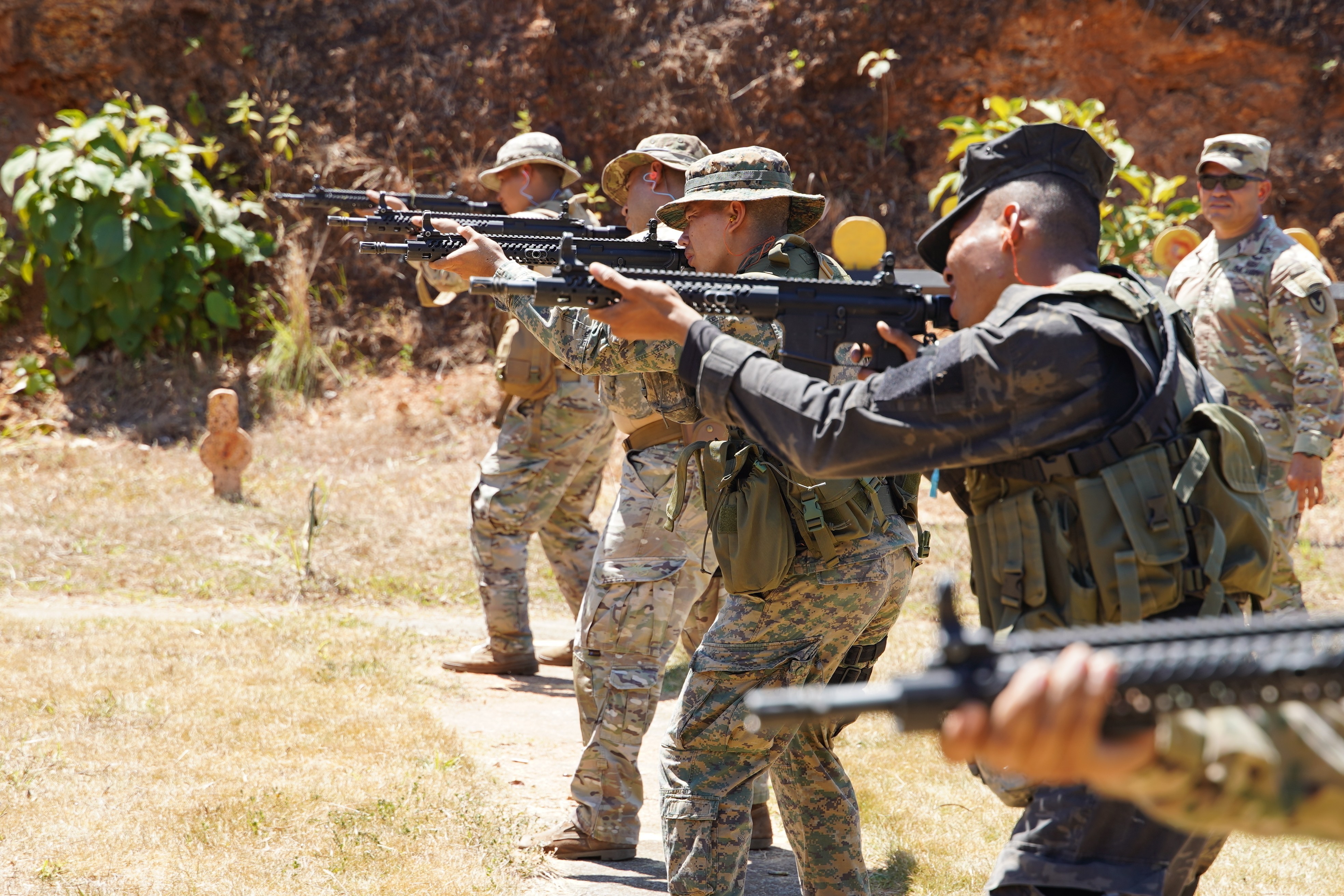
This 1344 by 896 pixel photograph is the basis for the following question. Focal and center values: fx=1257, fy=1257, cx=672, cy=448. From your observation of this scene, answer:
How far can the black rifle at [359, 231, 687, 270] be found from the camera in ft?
14.3

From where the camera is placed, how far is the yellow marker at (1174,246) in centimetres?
829

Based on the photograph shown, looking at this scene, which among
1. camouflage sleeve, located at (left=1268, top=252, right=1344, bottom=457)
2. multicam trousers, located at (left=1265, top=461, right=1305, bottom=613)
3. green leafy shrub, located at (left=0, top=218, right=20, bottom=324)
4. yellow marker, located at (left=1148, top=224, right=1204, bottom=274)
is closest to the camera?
multicam trousers, located at (left=1265, top=461, right=1305, bottom=613)

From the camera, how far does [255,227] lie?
12945 mm

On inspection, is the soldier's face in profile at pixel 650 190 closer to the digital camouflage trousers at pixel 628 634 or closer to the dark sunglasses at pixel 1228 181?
the digital camouflage trousers at pixel 628 634

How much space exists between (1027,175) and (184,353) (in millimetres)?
11290

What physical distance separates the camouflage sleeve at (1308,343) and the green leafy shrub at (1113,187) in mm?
3481

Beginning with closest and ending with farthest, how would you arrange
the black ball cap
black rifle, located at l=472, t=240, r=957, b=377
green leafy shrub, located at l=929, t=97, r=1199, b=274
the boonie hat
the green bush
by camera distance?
1. the black ball cap
2. black rifle, located at l=472, t=240, r=957, b=377
3. the boonie hat
4. green leafy shrub, located at l=929, t=97, r=1199, b=274
5. the green bush

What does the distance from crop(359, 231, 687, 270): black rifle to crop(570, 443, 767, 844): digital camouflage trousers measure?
0.72m

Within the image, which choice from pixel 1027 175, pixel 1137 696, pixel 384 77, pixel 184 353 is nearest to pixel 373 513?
pixel 184 353

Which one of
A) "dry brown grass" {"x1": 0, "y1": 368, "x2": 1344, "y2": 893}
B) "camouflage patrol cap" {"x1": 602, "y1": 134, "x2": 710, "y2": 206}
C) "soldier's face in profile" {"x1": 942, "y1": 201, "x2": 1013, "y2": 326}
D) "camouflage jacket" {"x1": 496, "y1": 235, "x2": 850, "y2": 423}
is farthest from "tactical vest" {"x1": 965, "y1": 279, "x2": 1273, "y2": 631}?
"camouflage patrol cap" {"x1": 602, "y1": 134, "x2": 710, "y2": 206}

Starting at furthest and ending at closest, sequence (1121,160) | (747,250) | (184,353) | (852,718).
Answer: (184,353) → (1121,160) → (747,250) → (852,718)

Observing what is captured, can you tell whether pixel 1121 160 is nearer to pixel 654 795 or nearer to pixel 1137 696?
pixel 654 795

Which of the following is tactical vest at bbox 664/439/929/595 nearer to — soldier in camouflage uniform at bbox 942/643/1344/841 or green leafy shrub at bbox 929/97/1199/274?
soldier in camouflage uniform at bbox 942/643/1344/841

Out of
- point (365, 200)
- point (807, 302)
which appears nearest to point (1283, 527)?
point (807, 302)
